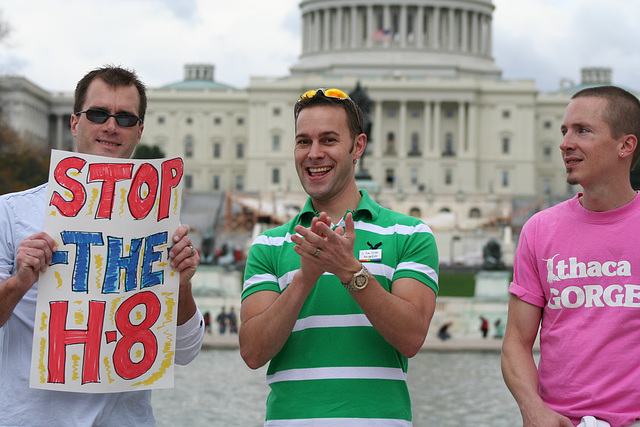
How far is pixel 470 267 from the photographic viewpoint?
156ft

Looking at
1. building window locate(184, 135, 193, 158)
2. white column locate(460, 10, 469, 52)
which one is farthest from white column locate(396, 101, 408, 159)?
building window locate(184, 135, 193, 158)

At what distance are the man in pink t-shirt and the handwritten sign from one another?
175cm

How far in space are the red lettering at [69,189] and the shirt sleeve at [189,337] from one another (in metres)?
0.85

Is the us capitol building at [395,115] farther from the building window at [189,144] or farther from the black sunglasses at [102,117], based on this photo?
the black sunglasses at [102,117]

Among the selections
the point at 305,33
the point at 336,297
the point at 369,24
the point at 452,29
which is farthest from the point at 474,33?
the point at 336,297

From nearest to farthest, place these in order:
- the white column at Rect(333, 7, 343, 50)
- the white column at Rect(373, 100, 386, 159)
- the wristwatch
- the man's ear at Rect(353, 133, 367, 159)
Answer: the wristwatch < the man's ear at Rect(353, 133, 367, 159) < the white column at Rect(373, 100, 386, 159) < the white column at Rect(333, 7, 343, 50)

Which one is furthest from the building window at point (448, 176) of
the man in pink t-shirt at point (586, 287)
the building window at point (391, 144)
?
the man in pink t-shirt at point (586, 287)

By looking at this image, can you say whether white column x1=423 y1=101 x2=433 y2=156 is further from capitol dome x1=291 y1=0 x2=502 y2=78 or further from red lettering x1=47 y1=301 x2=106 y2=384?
red lettering x1=47 y1=301 x2=106 y2=384

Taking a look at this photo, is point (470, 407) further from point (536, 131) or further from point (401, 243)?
point (536, 131)

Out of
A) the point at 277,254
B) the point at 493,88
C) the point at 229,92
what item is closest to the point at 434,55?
the point at 493,88

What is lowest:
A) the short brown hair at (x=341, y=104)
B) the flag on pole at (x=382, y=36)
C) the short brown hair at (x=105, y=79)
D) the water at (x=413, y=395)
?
the water at (x=413, y=395)

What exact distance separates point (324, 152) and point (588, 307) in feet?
4.83

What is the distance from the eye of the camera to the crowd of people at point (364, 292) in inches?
199

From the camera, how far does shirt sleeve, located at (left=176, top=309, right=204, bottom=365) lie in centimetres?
560
